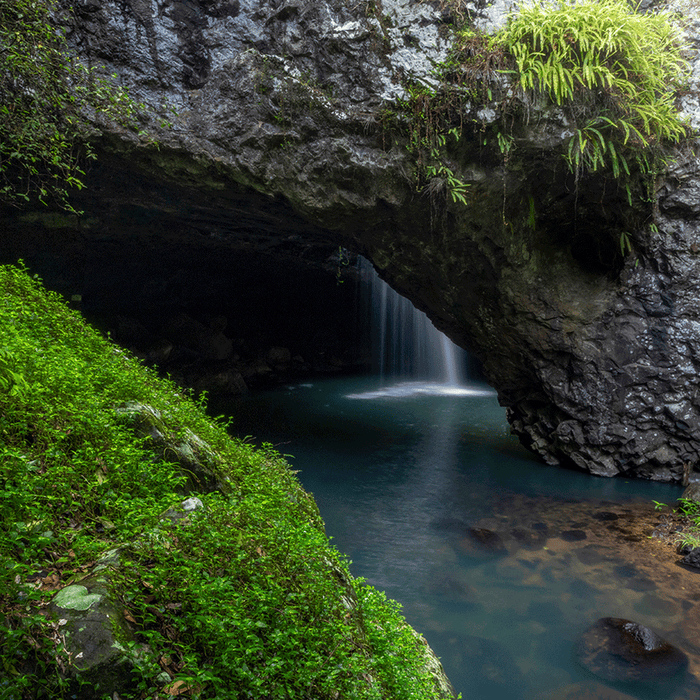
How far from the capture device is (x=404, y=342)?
2591cm

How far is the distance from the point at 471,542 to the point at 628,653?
2.07 meters

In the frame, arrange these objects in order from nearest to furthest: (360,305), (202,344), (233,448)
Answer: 1. (233,448)
2. (202,344)
3. (360,305)

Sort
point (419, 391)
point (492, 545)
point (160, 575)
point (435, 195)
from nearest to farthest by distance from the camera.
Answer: point (160, 575), point (492, 545), point (435, 195), point (419, 391)

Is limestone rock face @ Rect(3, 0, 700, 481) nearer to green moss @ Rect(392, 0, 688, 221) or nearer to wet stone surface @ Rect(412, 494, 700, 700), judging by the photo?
green moss @ Rect(392, 0, 688, 221)

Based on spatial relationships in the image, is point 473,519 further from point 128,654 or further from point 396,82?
point 396,82

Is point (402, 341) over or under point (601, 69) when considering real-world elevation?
under

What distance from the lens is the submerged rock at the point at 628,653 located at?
3.61 metres

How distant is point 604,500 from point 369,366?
59.7 ft

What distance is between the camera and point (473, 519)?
6363 millimetres

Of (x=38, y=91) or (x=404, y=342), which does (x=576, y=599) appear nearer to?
(x=38, y=91)

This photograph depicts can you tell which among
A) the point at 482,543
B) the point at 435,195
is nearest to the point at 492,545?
the point at 482,543

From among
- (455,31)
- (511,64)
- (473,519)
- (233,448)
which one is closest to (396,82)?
(455,31)

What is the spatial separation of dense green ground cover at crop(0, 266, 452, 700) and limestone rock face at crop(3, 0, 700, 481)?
497 cm

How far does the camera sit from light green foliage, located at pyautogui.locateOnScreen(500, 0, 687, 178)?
5.91 metres
